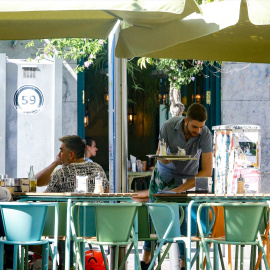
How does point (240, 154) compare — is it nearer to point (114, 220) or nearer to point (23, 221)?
point (114, 220)

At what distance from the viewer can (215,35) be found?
24.9 ft

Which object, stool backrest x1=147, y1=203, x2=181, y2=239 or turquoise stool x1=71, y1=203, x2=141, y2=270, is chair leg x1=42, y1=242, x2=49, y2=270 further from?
stool backrest x1=147, y1=203, x2=181, y2=239

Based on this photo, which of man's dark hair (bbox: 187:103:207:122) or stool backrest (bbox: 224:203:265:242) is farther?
man's dark hair (bbox: 187:103:207:122)

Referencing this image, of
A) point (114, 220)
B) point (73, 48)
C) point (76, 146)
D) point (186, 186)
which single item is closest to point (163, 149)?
point (186, 186)

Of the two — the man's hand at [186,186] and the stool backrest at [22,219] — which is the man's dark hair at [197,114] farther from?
the stool backrest at [22,219]

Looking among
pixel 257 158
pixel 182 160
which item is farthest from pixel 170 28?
pixel 257 158

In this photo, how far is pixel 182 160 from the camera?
26.6 feet

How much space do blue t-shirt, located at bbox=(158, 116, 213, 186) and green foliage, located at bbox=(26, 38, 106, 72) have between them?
369 centimetres

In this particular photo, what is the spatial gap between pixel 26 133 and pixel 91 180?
4.43 m

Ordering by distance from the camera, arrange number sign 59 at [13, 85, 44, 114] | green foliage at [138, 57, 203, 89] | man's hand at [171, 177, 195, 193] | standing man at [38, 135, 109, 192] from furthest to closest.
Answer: number sign 59 at [13, 85, 44, 114] < green foliage at [138, 57, 203, 89] < man's hand at [171, 177, 195, 193] < standing man at [38, 135, 109, 192]

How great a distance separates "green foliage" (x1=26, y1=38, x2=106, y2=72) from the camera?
38.1 feet

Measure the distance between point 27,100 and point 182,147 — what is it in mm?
4309

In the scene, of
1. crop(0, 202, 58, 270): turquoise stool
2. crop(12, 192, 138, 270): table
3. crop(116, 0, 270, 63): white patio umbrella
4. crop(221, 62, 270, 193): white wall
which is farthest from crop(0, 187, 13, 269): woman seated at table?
crop(221, 62, 270, 193): white wall

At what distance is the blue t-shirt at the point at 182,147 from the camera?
8.29 m
